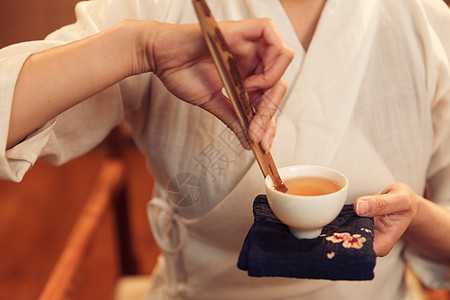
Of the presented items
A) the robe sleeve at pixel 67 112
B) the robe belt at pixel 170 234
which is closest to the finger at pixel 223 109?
the robe sleeve at pixel 67 112

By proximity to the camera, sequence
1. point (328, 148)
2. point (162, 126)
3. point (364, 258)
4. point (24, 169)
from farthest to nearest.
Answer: point (162, 126) < point (328, 148) < point (24, 169) < point (364, 258)

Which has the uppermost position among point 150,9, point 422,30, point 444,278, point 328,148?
point 150,9

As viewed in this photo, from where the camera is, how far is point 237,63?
2.10 ft

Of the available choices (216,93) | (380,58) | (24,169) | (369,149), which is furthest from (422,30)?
(24,169)

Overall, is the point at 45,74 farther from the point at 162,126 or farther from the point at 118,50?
the point at 162,126

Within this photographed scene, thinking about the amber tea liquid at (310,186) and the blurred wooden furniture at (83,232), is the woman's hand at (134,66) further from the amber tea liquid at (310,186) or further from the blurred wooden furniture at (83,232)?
the blurred wooden furniture at (83,232)

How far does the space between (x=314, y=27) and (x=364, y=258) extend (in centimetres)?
43

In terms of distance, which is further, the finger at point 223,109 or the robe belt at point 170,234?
the robe belt at point 170,234

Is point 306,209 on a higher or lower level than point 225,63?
lower

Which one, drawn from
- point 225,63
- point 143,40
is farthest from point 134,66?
point 225,63

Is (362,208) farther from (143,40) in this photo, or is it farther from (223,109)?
(143,40)

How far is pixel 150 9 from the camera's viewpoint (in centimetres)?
82

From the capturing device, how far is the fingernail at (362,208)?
0.62 m

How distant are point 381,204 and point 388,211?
1.0 inches
